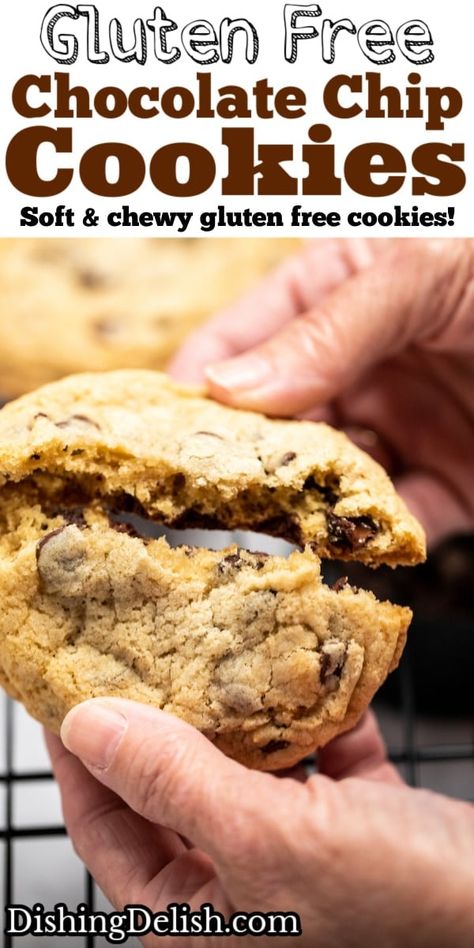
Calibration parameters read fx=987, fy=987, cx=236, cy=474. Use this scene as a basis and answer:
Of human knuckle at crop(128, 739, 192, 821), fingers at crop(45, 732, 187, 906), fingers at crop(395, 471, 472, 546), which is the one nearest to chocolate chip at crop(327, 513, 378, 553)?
human knuckle at crop(128, 739, 192, 821)

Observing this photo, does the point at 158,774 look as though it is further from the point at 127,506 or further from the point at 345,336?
the point at 345,336

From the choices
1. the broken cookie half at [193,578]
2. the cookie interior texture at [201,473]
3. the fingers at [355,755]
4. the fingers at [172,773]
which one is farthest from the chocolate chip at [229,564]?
the fingers at [355,755]

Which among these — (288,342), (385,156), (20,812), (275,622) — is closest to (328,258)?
(385,156)

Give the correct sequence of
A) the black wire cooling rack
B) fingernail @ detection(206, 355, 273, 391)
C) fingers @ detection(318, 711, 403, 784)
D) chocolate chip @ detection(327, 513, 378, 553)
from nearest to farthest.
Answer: chocolate chip @ detection(327, 513, 378, 553) < fingernail @ detection(206, 355, 273, 391) < the black wire cooling rack < fingers @ detection(318, 711, 403, 784)

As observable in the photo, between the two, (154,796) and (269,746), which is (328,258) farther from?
(154,796)

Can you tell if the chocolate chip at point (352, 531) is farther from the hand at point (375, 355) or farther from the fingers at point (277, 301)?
the fingers at point (277, 301)

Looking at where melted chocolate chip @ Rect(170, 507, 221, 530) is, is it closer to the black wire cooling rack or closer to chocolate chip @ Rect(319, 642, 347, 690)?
chocolate chip @ Rect(319, 642, 347, 690)
